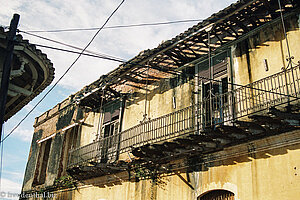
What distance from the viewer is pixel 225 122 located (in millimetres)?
9586

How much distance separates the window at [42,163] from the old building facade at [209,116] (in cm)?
372

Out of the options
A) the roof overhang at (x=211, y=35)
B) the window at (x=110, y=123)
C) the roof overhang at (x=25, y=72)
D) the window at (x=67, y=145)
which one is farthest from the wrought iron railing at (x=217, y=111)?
the roof overhang at (x=25, y=72)

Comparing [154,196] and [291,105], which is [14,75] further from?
[291,105]

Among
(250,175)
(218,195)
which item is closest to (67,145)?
(218,195)

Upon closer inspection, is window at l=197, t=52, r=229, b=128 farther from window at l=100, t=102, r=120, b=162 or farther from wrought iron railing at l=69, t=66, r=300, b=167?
window at l=100, t=102, r=120, b=162

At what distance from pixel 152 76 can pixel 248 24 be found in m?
4.60

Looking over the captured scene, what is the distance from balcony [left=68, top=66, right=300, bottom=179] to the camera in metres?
8.00

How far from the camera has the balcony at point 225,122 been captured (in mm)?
7996

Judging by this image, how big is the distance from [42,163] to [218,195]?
1286cm

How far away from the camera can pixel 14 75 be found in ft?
28.3

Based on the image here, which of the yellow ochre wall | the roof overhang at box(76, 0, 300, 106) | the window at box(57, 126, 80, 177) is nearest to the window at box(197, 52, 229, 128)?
the roof overhang at box(76, 0, 300, 106)

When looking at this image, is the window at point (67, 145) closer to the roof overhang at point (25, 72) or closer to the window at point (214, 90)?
the roof overhang at point (25, 72)

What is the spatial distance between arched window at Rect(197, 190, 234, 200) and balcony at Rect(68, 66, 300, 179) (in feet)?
3.93

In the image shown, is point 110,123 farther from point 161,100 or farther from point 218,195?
point 218,195
